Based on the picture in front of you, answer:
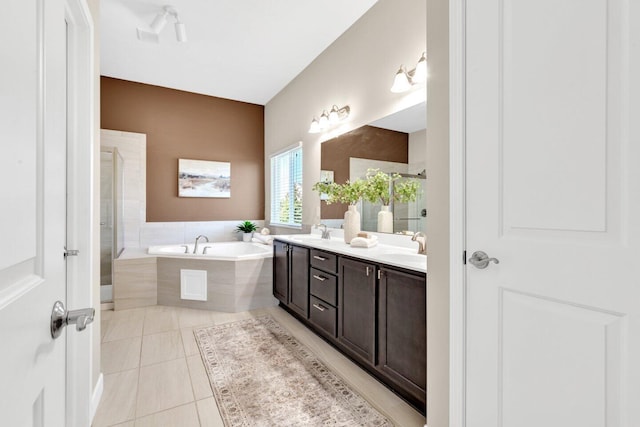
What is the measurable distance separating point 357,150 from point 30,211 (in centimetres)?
273

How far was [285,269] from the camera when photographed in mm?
3268

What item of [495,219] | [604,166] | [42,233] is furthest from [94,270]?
[604,166]

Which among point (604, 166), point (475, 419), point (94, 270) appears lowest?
point (475, 419)

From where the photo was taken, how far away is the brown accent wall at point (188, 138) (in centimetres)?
442

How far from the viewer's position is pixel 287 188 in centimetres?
456

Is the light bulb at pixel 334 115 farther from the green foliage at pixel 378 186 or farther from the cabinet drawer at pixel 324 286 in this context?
the cabinet drawer at pixel 324 286

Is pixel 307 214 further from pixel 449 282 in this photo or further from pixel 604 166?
pixel 604 166

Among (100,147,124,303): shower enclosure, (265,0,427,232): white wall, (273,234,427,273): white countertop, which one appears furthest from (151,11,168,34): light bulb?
(273,234,427,273): white countertop

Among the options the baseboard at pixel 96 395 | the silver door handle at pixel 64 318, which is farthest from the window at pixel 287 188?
the silver door handle at pixel 64 318

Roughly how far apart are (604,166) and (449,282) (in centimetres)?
69

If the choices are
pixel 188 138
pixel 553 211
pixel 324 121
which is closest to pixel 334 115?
pixel 324 121

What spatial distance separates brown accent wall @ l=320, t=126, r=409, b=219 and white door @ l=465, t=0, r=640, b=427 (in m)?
1.35

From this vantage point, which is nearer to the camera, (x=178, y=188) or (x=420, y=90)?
(x=420, y=90)

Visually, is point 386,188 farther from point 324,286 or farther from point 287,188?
point 287,188
